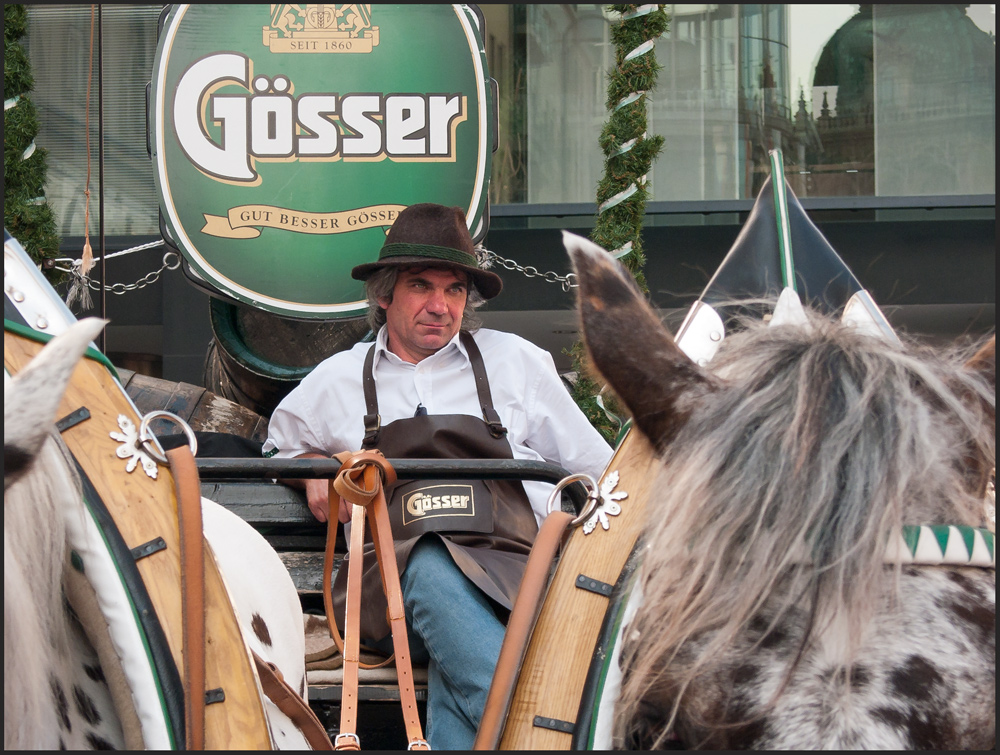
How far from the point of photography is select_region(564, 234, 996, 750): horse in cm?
79

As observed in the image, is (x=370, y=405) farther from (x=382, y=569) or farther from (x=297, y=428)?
(x=382, y=569)

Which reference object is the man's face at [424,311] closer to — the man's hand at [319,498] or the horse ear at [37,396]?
the man's hand at [319,498]

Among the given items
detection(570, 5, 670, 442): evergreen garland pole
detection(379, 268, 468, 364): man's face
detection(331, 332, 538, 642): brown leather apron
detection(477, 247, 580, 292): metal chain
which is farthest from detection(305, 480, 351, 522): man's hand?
detection(570, 5, 670, 442): evergreen garland pole

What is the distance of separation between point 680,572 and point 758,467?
114mm

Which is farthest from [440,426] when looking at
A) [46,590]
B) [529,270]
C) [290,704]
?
[529,270]

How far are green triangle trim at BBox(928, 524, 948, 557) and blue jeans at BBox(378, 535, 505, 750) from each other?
795mm

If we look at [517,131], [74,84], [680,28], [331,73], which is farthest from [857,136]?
[74,84]

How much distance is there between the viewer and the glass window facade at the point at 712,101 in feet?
18.3

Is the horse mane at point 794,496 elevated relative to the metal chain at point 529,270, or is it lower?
lower

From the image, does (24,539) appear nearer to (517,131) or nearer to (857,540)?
(857,540)

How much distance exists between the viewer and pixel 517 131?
5.75m

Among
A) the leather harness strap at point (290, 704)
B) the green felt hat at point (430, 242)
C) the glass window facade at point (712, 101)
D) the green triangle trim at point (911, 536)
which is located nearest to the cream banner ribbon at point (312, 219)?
the green felt hat at point (430, 242)

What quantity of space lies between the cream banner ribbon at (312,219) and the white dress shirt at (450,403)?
0.88 metres

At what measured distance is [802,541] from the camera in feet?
2.76
